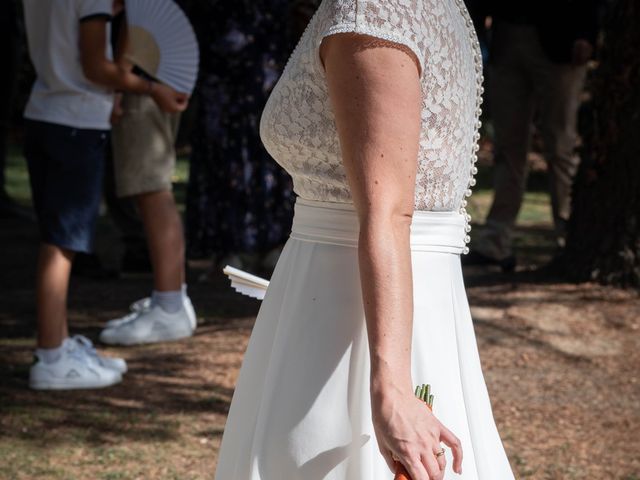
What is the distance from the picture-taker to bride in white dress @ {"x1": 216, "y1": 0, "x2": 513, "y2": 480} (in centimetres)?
183

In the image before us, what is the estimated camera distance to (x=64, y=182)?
15.7ft

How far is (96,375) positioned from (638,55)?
11.9 ft

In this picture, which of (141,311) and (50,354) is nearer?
(50,354)

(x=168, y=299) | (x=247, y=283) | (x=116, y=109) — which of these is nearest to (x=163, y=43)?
(x=116, y=109)

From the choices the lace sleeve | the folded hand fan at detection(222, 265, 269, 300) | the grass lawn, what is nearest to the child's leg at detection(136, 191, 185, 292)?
the grass lawn

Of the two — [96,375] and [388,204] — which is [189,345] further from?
[388,204]

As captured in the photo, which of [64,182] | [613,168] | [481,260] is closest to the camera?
[64,182]

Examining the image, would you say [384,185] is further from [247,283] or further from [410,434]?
[247,283]

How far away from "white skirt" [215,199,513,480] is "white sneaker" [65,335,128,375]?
298 cm

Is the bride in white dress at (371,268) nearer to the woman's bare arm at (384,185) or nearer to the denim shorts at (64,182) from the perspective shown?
the woman's bare arm at (384,185)

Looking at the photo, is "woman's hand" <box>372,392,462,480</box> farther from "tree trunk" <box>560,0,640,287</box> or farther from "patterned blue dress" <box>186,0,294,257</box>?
"patterned blue dress" <box>186,0,294,257</box>

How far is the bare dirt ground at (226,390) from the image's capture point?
4270mm

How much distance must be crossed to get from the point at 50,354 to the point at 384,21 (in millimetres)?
3399

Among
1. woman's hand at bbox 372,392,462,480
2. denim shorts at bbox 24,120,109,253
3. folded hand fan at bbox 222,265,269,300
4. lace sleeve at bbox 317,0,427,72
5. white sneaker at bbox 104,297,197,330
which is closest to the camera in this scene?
woman's hand at bbox 372,392,462,480
